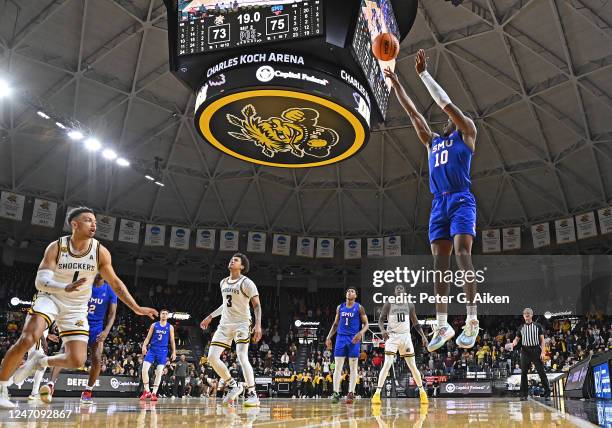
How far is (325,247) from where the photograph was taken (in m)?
31.1

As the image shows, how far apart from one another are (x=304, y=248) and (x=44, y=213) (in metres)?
13.1

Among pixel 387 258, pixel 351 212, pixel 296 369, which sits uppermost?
pixel 351 212

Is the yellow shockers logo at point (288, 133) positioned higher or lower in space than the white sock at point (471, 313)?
higher

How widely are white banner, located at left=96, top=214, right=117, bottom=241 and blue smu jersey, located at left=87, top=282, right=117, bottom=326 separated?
18.5 metres

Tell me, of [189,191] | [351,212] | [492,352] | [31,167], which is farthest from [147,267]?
[492,352]

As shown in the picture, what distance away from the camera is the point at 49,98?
21844 mm

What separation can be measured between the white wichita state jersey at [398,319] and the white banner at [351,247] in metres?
19.3

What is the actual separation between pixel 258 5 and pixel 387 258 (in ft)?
64.8

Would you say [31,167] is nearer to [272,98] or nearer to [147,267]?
[147,267]

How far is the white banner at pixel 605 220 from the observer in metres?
25.0

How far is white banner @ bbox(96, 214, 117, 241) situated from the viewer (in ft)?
90.1

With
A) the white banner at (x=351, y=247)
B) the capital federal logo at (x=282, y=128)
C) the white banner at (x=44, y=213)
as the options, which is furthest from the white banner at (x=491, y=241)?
the white banner at (x=44, y=213)

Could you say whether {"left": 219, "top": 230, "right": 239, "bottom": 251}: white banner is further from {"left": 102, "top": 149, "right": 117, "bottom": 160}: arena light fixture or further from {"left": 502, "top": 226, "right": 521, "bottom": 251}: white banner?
{"left": 502, "top": 226, "right": 521, "bottom": 251}: white banner

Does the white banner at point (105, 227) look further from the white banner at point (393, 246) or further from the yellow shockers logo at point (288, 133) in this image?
the yellow shockers logo at point (288, 133)
